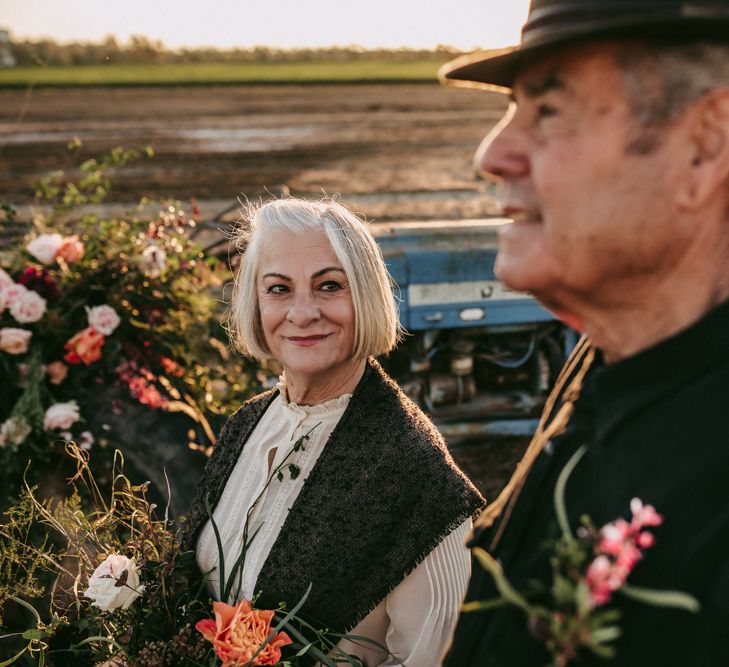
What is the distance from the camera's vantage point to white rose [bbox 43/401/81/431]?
3863 mm

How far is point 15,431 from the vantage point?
3873 mm

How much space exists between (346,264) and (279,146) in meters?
11.5

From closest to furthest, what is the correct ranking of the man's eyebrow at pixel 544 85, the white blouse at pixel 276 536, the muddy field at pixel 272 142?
the man's eyebrow at pixel 544 85
the white blouse at pixel 276 536
the muddy field at pixel 272 142

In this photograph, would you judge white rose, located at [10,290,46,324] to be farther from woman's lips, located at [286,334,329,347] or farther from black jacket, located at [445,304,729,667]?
black jacket, located at [445,304,729,667]

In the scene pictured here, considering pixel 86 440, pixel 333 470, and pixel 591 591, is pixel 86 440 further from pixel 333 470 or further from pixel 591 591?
pixel 591 591

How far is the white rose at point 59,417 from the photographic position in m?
3.86

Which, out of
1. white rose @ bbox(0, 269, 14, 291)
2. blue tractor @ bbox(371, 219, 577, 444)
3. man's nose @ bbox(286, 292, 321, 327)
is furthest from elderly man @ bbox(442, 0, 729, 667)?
blue tractor @ bbox(371, 219, 577, 444)

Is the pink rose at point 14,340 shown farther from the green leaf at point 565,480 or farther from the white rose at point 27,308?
the green leaf at point 565,480

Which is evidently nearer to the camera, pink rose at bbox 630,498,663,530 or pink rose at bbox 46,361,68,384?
pink rose at bbox 630,498,663,530

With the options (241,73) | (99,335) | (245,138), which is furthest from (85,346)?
(241,73)

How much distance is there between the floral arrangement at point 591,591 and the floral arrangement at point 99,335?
3143mm

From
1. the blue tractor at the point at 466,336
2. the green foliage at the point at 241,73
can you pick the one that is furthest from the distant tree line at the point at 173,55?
the blue tractor at the point at 466,336

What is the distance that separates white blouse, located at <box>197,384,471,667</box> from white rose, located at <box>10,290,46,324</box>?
1802 mm

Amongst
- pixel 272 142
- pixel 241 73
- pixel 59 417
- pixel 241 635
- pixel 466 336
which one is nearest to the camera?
pixel 241 635
